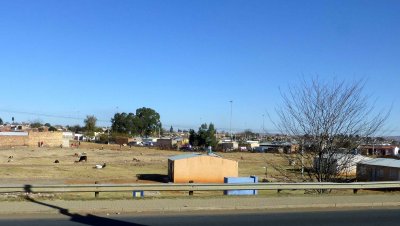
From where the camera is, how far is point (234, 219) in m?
12.1

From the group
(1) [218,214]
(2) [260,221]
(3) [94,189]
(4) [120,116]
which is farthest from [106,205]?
(4) [120,116]

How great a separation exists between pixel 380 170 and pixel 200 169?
1600 centimetres

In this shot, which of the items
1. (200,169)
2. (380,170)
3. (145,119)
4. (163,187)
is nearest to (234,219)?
(163,187)

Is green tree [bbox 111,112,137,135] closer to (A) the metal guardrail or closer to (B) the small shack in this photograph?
(B) the small shack

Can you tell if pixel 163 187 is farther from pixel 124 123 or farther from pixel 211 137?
pixel 124 123

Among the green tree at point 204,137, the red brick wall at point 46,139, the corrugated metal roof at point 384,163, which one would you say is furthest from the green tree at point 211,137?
the corrugated metal roof at point 384,163

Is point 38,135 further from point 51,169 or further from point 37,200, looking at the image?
point 37,200

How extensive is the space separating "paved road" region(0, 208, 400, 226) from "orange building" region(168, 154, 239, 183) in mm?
31911

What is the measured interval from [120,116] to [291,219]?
17668cm

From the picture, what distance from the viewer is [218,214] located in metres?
13.1

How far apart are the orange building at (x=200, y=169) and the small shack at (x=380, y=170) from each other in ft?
39.1

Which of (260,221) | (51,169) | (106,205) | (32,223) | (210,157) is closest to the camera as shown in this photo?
(32,223)

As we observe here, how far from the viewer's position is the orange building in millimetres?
45469

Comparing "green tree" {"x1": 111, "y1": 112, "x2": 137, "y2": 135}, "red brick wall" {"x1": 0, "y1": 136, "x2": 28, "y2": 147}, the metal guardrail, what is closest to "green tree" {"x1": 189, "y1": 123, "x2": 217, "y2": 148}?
"red brick wall" {"x1": 0, "y1": 136, "x2": 28, "y2": 147}
